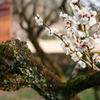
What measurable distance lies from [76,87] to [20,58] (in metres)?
0.46

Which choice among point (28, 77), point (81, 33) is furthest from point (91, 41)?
point (28, 77)

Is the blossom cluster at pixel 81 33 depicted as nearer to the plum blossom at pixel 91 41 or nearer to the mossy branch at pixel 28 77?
the plum blossom at pixel 91 41

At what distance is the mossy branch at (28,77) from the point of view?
1.59 meters

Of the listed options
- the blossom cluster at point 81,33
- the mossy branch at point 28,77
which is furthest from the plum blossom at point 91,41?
the mossy branch at point 28,77

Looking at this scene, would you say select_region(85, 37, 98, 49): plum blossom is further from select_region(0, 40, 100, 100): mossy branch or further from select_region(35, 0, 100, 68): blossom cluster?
select_region(0, 40, 100, 100): mossy branch

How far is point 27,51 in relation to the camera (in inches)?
67.7

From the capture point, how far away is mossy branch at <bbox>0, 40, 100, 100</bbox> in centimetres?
159

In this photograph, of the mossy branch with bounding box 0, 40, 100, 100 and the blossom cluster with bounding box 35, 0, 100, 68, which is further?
the mossy branch with bounding box 0, 40, 100, 100

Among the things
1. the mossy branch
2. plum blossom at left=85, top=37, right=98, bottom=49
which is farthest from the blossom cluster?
the mossy branch

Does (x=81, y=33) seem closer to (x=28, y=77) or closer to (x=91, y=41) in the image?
(x=91, y=41)

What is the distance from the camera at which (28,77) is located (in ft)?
5.43

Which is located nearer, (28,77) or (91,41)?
(91,41)

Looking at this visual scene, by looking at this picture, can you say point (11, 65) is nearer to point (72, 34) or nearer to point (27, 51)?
point (27, 51)

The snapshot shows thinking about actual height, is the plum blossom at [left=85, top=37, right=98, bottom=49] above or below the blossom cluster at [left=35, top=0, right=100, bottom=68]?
below
